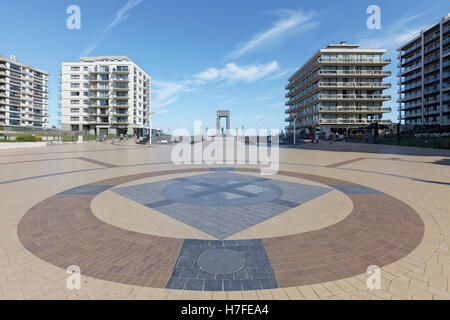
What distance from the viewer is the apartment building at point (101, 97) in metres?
67.4

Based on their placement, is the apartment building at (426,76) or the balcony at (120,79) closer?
the apartment building at (426,76)

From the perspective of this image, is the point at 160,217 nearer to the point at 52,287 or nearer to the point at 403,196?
the point at 52,287

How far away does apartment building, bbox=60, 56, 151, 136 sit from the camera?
6738 cm

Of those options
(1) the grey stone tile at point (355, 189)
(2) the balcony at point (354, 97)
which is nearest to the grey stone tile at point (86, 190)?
(1) the grey stone tile at point (355, 189)

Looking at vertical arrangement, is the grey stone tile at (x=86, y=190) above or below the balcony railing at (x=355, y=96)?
below

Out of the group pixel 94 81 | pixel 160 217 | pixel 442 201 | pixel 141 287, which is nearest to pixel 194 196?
pixel 160 217

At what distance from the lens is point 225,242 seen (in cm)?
404

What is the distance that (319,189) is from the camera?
26.1 feet

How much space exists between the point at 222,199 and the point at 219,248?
286 centimetres

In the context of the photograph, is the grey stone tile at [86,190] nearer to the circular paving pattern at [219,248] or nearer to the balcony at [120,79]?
the circular paving pattern at [219,248]

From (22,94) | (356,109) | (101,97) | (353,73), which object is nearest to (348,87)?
(353,73)

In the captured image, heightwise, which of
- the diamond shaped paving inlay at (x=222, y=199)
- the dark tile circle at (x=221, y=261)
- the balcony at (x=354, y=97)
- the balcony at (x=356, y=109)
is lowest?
the dark tile circle at (x=221, y=261)

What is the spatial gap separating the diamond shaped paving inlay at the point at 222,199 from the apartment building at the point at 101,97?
202 ft

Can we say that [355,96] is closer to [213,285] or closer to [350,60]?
[350,60]
